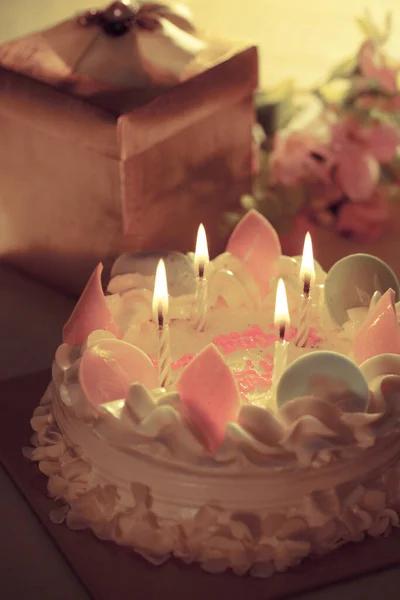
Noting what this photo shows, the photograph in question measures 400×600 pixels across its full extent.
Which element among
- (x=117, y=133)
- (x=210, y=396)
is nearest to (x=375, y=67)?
(x=117, y=133)

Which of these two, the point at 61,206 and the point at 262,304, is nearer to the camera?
the point at 262,304

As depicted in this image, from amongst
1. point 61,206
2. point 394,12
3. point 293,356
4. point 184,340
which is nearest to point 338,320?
point 293,356

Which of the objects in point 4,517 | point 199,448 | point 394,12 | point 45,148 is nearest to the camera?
point 199,448

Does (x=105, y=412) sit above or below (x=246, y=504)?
above

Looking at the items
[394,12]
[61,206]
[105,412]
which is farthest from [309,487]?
[394,12]

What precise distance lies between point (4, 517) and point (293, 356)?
20.5 inches

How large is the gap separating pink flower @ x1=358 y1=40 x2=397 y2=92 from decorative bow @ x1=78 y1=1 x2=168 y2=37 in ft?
1.76

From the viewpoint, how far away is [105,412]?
1.35m

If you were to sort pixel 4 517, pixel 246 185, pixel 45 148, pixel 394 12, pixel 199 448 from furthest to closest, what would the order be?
pixel 394 12
pixel 246 185
pixel 45 148
pixel 4 517
pixel 199 448

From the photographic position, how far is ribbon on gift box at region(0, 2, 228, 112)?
2043mm

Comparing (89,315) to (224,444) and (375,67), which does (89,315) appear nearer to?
(224,444)

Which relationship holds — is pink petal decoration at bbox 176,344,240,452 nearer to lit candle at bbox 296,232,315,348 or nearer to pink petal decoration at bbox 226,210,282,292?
lit candle at bbox 296,232,315,348

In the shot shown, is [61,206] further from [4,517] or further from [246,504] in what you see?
[246,504]

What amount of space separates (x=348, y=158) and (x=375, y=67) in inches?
9.1
